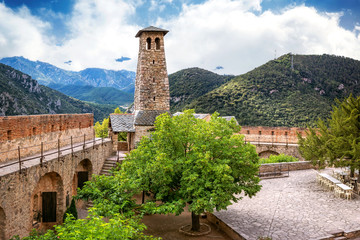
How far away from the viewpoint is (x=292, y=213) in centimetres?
1460

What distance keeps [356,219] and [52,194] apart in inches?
541

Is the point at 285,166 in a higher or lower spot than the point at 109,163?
lower

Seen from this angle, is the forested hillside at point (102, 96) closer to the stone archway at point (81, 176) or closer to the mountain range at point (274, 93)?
the mountain range at point (274, 93)

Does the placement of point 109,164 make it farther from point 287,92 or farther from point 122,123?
point 287,92

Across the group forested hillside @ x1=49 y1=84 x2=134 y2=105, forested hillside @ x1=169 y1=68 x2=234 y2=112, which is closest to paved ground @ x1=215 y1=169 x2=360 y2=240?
forested hillside @ x1=169 y1=68 x2=234 y2=112

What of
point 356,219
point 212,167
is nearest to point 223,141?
point 212,167

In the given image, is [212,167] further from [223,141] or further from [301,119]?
[301,119]

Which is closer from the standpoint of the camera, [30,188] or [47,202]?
[30,188]

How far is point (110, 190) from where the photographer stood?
1235 cm

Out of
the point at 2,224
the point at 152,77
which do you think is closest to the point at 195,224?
the point at 2,224

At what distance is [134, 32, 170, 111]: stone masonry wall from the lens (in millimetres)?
22859

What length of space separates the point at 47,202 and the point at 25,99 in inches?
1707

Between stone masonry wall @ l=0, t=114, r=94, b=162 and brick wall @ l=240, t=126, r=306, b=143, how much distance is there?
62.2 feet

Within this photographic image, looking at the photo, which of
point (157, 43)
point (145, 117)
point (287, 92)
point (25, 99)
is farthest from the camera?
point (287, 92)
